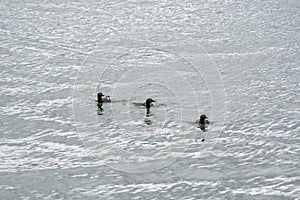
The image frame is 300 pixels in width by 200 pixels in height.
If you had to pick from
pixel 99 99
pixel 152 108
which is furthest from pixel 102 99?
pixel 152 108

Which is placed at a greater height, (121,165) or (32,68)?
(32,68)

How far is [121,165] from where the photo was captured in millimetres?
30297

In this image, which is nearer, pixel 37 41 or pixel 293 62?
pixel 293 62

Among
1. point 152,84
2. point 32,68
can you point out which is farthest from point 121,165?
point 32,68

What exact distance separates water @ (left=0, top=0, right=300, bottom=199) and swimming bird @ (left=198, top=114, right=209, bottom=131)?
0.53m

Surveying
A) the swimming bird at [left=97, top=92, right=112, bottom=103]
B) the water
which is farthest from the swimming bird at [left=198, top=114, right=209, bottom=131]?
the swimming bird at [left=97, top=92, right=112, bottom=103]

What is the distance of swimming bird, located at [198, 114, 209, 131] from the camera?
34597mm

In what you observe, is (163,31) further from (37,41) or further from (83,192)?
(83,192)

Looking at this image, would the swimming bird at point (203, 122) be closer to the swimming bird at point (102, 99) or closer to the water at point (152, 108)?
the water at point (152, 108)

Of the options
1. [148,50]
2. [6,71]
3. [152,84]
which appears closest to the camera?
[152,84]

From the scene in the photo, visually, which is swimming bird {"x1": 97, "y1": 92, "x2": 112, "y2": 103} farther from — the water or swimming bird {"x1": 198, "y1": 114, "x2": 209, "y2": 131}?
swimming bird {"x1": 198, "y1": 114, "x2": 209, "y2": 131}

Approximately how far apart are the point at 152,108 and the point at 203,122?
14.5 ft

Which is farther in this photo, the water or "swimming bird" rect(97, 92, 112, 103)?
"swimming bird" rect(97, 92, 112, 103)

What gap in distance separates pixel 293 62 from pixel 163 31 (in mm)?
18956
